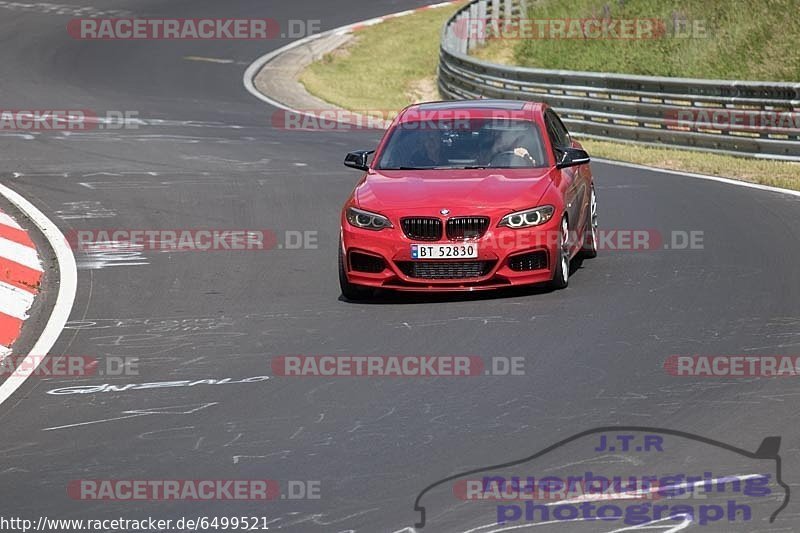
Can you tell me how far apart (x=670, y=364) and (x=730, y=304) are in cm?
204

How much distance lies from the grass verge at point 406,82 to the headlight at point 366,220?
325 inches

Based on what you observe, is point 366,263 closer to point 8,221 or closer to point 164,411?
point 164,411

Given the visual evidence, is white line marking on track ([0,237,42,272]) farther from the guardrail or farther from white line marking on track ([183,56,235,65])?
white line marking on track ([183,56,235,65])

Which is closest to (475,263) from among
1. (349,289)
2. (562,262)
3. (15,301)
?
(562,262)

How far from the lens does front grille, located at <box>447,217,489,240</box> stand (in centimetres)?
1143

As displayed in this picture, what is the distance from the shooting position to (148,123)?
83.6 ft

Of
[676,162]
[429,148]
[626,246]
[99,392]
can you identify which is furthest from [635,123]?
[99,392]

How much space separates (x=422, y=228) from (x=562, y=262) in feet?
3.97

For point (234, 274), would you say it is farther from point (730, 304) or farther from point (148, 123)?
point (148, 123)

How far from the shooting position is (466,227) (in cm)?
1145

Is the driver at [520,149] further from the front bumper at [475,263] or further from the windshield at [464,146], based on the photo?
the front bumper at [475,263]

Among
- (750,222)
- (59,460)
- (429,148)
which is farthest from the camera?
(750,222)

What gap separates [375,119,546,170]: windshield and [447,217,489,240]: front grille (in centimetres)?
112

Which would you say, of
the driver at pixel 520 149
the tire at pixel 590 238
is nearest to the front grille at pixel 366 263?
the driver at pixel 520 149
